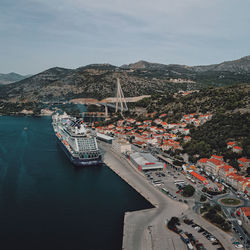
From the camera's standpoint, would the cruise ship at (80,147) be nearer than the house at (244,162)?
No

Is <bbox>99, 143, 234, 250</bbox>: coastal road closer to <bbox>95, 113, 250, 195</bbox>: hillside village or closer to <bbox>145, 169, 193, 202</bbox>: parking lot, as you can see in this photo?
<bbox>145, 169, 193, 202</bbox>: parking lot

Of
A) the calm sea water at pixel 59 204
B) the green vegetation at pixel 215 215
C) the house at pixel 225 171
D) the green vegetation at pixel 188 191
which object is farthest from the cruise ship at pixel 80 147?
the green vegetation at pixel 215 215

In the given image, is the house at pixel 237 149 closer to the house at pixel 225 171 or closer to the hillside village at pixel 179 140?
the hillside village at pixel 179 140

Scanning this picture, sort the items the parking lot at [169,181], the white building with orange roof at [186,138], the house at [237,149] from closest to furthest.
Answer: the parking lot at [169,181], the house at [237,149], the white building with orange roof at [186,138]

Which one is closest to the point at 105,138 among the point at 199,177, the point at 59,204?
the point at 199,177

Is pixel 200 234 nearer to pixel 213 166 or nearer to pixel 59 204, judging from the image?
pixel 59 204

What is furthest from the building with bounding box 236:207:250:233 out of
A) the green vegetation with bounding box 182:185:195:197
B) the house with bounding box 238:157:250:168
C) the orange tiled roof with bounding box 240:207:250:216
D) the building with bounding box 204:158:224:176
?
the house with bounding box 238:157:250:168
